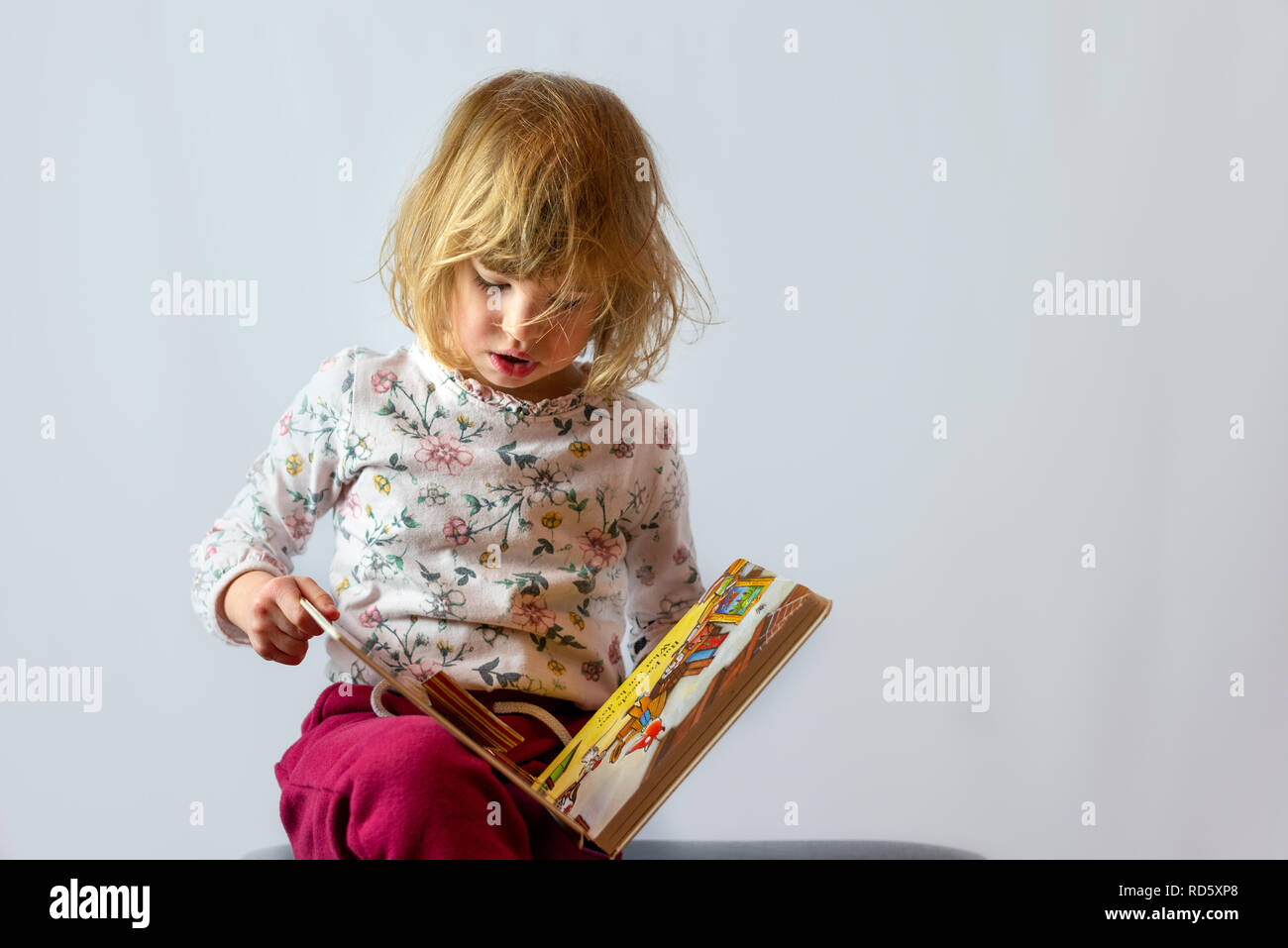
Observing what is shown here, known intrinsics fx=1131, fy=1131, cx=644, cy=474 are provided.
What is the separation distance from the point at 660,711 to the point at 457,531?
0.23 metres

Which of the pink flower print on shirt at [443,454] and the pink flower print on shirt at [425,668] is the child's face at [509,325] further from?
the pink flower print on shirt at [425,668]

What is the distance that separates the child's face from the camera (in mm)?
851

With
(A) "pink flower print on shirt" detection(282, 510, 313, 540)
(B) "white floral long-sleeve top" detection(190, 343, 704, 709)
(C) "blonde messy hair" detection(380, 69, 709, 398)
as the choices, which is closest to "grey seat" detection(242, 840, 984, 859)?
(B) "white floral long-sleeve top" detection(190, 343, 704, 709)

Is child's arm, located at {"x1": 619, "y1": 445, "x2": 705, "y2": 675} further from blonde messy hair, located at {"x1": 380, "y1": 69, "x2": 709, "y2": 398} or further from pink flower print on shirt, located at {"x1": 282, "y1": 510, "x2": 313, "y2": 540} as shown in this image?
pink flower print on shirt, located at {"x1": 282, "y1": 510, "x2": 313, "y2": 540}

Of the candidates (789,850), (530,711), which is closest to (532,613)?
(530,711)

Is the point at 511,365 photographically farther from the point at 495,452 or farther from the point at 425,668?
the point at 425,668

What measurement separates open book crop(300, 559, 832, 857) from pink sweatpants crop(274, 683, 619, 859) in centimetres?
2

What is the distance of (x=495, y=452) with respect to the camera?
3.01ft

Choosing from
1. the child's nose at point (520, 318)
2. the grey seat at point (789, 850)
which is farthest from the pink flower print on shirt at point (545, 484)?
the grey seat at point (789, 850)

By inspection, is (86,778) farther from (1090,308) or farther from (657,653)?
(1090,308)

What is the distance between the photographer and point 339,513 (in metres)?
0.94

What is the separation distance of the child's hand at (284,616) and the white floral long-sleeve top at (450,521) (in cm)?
7

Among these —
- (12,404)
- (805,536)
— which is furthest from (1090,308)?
(12,404)
